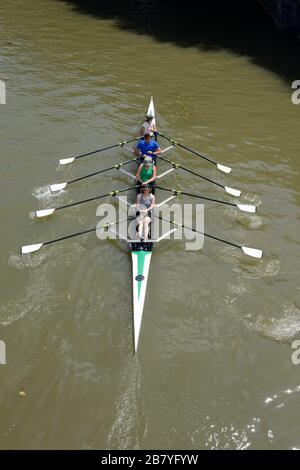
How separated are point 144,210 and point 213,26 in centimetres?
1960

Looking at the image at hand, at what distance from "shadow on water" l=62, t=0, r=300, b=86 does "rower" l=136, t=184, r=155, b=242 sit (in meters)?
12.6

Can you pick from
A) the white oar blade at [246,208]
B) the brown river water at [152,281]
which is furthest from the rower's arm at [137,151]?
the white oar blade at [246,208]

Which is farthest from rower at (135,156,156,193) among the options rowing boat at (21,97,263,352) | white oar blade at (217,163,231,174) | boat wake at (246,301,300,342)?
boat wake at (246,301,300,342)

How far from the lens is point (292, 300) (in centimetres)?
1057

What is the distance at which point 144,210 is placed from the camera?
12156mm

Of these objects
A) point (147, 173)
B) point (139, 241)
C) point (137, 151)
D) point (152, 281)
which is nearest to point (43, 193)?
point (147, 173)

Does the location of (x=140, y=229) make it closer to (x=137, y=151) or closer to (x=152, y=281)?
(x=152, y=281)

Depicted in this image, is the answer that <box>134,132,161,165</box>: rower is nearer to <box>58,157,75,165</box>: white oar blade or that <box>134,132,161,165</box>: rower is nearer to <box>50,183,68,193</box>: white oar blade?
<box>58,157,75,165</box>: white oar blade

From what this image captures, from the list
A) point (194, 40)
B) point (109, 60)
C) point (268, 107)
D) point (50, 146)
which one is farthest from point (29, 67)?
point (268, 107)

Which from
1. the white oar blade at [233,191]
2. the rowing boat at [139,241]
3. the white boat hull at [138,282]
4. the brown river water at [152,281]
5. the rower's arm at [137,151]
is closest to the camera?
the brown river water at [152,281]

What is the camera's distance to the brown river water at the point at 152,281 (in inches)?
321

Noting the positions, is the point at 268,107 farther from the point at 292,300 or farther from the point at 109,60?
the point at 292,300

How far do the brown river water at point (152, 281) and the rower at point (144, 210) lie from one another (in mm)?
797

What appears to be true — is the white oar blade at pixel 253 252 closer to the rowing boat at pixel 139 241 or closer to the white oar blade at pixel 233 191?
the rowing boat at pixel 139 241
